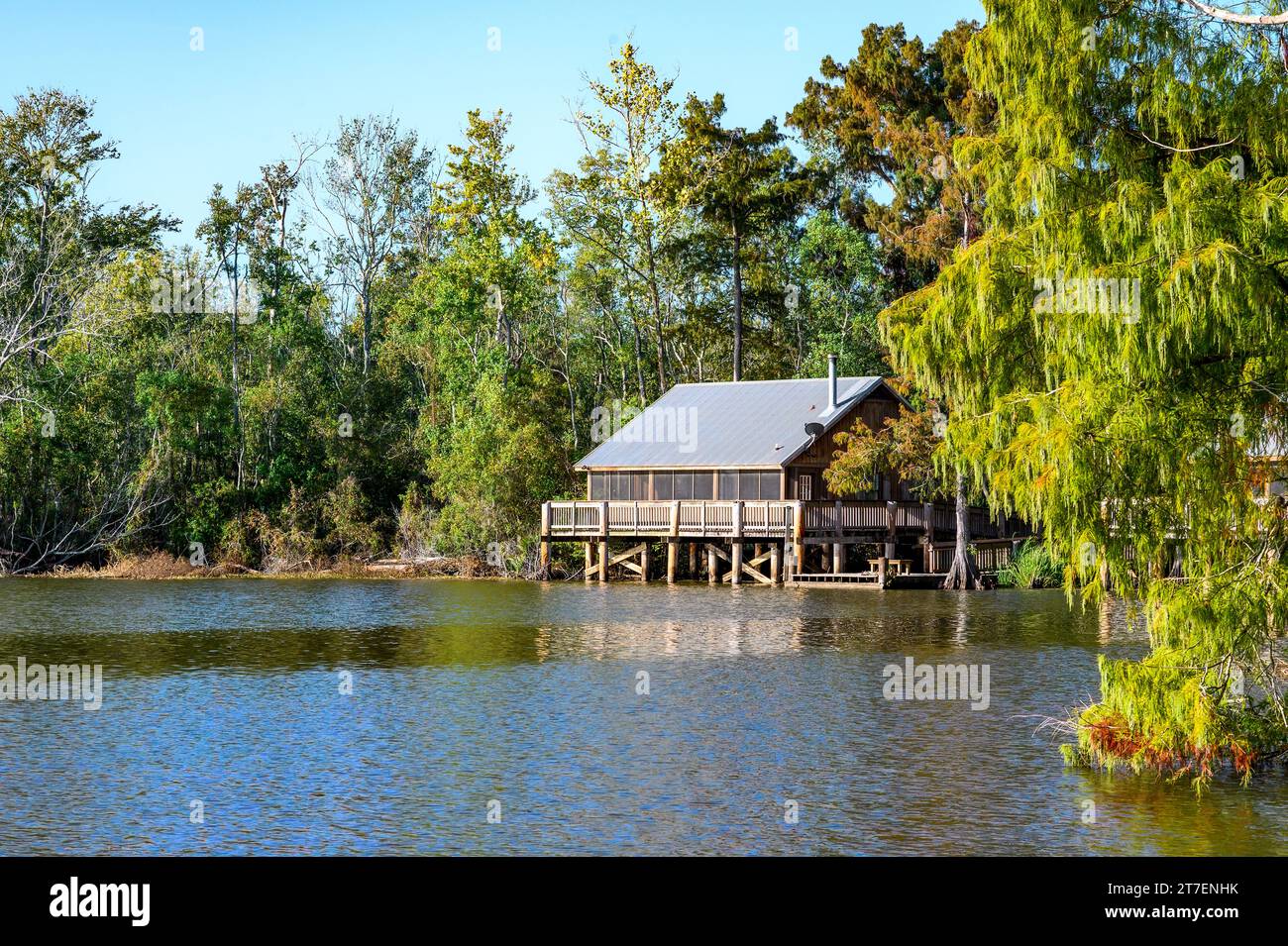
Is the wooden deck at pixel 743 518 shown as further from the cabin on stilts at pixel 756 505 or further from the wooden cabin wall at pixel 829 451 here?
the wooden cabin wall at pixel 829 451

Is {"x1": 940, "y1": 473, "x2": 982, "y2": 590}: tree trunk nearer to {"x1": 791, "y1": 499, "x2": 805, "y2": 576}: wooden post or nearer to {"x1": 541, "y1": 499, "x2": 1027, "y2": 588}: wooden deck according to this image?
{"x1": 541, "y1": 499, "x2": 1027, "y2": 588}: wooden deck

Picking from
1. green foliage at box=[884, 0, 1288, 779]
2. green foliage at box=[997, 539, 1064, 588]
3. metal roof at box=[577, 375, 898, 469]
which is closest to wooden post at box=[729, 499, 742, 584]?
metal roof at box=[577, 375, 898, 469]

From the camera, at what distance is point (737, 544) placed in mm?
47062

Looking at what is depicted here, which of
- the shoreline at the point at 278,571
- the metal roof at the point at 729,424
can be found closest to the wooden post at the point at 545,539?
the shoreline at the point at 278,571

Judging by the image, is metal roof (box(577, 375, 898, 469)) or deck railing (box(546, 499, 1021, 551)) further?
metal roof (box(577, 375, 898, 469))

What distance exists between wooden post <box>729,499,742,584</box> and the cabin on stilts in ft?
0.14

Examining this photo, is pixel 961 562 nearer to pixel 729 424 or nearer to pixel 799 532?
pixel 799 532

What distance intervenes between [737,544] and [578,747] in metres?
29.3

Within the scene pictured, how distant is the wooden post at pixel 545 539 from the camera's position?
165 ft

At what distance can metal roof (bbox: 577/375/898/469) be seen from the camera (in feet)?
156

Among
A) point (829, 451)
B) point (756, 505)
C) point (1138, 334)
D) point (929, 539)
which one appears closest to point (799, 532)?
point (756, 505)

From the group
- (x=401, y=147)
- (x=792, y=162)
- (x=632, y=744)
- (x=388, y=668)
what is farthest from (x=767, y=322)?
(x=632, y=744)

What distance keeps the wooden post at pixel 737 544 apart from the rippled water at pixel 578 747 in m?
12.3

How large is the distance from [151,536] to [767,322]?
29706 mm
